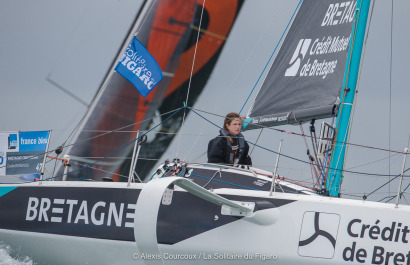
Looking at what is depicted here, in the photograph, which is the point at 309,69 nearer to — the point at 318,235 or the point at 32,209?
the point at 318,235

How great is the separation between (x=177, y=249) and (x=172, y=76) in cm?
252

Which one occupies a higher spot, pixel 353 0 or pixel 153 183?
pixel 353 0

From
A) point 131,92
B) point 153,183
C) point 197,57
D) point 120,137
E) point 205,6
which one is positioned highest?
point 205,6

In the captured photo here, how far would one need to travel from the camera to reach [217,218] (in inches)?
197

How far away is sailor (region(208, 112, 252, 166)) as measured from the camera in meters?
5.96

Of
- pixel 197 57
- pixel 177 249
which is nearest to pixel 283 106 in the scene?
pixel 197 57

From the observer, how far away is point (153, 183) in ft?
15.0

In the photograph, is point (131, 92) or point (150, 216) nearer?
point (150, 216)

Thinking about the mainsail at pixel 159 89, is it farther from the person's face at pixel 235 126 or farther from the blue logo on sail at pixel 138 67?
the person's face at pixel 235 126

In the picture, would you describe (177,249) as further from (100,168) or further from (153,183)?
(100,168)

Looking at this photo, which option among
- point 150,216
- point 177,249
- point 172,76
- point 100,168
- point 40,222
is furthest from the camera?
point 172,76

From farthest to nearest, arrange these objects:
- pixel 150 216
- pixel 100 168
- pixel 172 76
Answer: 1. pixel 172 76
2. pixel 100 168
3. pixel 150 216

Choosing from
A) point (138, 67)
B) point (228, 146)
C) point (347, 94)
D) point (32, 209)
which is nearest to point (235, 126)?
point (228, 146)

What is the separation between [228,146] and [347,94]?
1294 millimetres
